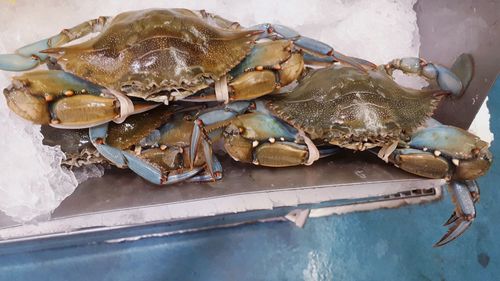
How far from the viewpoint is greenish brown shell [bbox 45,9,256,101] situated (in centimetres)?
136

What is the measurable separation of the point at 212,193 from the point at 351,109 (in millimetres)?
587

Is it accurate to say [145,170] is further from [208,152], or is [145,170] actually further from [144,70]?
[144,70]

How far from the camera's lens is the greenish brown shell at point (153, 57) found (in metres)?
1.36

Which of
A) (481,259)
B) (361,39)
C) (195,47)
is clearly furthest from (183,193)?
(481,259)

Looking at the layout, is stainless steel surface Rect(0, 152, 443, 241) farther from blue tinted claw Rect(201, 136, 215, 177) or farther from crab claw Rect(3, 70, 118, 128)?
crab claw Rect(3, 70, 118, 128)

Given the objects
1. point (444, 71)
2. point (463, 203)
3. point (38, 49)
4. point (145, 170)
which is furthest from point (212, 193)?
point (444, 71)

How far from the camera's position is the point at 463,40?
1727 mm

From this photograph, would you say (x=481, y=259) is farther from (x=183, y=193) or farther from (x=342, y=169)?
(x=183, y=193)

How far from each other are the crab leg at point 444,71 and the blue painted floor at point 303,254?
0.81m

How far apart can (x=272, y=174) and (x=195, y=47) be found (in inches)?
21.9

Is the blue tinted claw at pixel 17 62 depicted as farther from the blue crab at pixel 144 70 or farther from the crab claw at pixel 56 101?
the crab claw at pixel 56 101

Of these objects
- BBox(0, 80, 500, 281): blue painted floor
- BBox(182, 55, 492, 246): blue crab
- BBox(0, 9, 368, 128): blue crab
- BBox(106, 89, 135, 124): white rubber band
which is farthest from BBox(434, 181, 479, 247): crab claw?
BBox(106, 89, 135, 124): white rubber band

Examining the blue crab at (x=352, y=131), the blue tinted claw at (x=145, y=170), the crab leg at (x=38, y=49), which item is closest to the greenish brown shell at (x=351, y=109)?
the blue crab at (x=352, y=131)

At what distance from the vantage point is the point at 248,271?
A: 2092 millimetres
